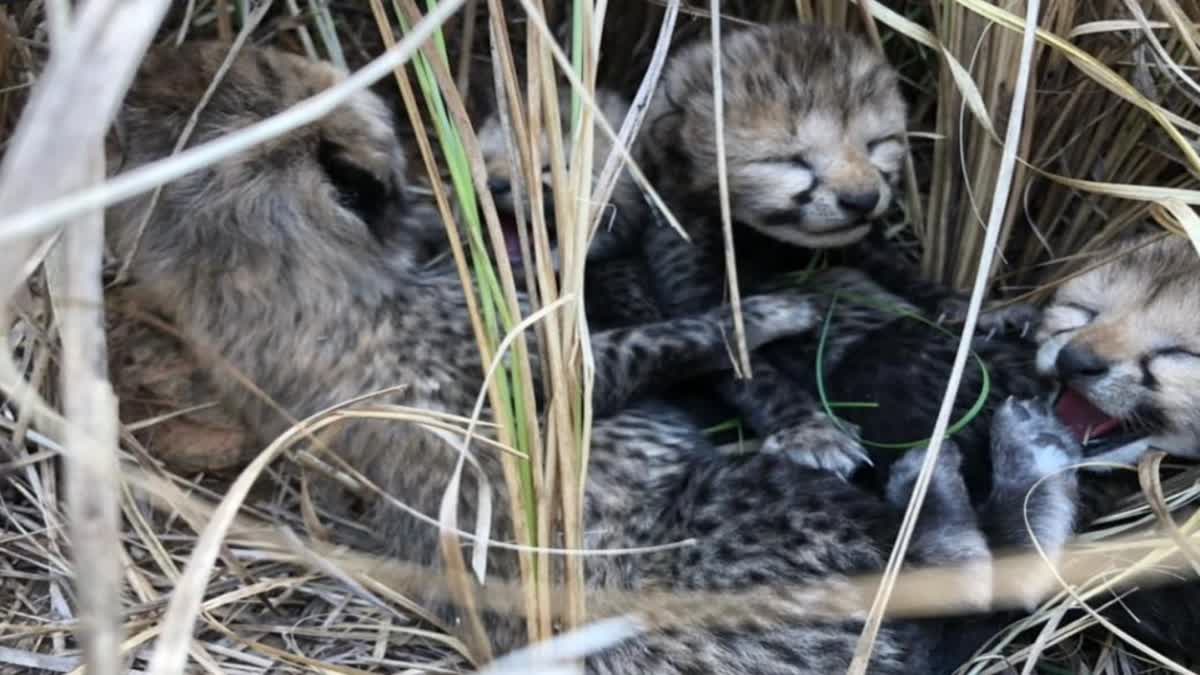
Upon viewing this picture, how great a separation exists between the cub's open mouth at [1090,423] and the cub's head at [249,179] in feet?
4.09

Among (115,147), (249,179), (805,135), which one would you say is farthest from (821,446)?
(115,147)

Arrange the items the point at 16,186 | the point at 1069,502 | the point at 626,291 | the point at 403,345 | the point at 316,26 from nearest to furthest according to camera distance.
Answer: the point at 16,186, the point at 1069,502, the point at 403,345, the point at 626,291, the point at 316,26

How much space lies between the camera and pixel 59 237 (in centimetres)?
189

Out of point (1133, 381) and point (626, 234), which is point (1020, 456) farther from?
point (626, 234)

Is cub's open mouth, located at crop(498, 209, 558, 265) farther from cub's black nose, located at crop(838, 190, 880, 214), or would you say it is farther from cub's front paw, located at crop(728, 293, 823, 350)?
cub's black nose, located at crop(838, 190, 880, 214)

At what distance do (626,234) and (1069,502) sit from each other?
105 cm

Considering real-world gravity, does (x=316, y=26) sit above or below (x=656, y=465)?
above

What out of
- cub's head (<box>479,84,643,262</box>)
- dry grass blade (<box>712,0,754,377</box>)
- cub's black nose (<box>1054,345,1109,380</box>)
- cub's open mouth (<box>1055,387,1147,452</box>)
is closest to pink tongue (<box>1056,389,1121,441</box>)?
cub's open mouth (<box>1055,387,1147,452</box>)

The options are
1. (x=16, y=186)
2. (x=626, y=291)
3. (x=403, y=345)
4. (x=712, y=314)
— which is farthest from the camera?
(x=626, y=291)

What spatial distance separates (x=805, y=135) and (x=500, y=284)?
2.35 feet

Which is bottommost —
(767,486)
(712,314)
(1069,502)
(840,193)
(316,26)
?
(1069,502)

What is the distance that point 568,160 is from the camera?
2338mm

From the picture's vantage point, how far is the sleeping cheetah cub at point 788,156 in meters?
2.24

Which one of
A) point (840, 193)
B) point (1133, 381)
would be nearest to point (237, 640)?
point (840, 193)
